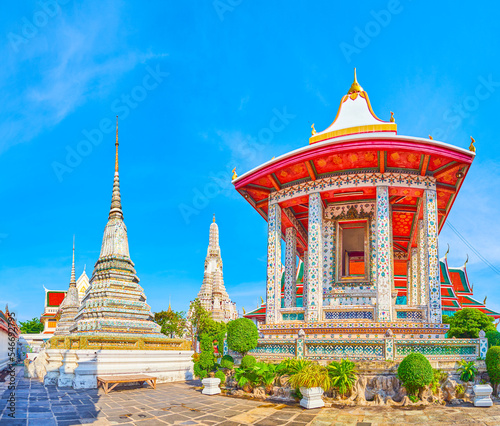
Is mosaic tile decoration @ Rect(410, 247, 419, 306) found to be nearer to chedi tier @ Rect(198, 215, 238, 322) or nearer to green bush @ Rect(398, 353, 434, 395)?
green bush @ Rect(398, 353, 434, 395)

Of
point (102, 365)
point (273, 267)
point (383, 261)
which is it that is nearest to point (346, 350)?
point (383, 261)

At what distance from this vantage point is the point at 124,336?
14617 mm

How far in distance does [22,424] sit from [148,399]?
391 cm

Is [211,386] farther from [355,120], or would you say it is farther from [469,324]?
[355,120]

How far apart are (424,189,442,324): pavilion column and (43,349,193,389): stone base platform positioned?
9.47 m

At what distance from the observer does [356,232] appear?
1803 cm

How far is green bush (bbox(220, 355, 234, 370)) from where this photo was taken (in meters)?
12.3

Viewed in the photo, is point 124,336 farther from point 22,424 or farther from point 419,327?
point 419,327

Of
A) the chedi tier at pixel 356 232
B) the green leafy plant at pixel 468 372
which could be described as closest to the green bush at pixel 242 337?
the chedi tier at pixel 356 232

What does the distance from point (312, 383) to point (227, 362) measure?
369cm

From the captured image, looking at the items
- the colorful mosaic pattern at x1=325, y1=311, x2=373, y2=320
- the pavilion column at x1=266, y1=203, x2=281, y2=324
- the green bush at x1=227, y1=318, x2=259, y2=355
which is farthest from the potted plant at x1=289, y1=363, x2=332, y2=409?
the pavilion column at x1=266, y1=203, x2=281, y2=324

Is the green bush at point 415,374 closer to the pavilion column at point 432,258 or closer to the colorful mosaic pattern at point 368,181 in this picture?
the pavilion column at point 432,258

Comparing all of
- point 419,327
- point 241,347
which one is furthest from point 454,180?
point 241,347

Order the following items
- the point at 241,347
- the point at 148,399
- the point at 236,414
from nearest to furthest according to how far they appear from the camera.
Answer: the point at 236,414 → the point at 148,399 → the point at 241,347
